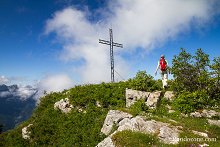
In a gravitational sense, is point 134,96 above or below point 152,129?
above

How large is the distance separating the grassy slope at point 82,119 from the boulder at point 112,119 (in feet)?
1.98

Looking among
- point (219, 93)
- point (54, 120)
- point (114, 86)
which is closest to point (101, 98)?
point (114, 86)

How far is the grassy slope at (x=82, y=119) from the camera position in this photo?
21.9 metres

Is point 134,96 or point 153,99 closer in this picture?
point 153,99

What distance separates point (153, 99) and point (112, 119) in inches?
215

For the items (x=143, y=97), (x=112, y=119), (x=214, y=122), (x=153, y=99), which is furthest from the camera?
(x=143, y=97)

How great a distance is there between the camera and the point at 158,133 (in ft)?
57.4

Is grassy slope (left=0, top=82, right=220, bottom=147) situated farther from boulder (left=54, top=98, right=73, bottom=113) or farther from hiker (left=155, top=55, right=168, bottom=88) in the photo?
Answer: hiker (left=155, top=55, right=168, bottom=88)

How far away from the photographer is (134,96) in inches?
1037

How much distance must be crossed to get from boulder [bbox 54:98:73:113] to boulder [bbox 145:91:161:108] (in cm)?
876

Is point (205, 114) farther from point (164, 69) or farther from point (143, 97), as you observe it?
point (164, 69)

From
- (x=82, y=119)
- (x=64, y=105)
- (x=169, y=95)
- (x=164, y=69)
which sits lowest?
(x=82, y=119)

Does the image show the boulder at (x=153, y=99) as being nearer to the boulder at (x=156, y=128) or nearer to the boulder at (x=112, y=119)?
the boulder at (x=112, y=119)

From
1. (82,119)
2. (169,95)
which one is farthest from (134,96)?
(82,119)
